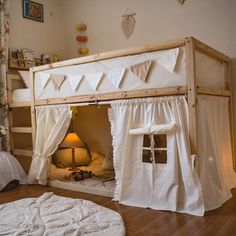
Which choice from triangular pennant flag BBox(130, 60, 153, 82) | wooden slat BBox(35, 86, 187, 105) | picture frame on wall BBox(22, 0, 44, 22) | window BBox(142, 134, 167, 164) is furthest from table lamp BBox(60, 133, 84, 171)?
picture frame on wall BBox(22, 0, 44, 22)

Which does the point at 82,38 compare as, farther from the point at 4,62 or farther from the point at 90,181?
the point at 90,181

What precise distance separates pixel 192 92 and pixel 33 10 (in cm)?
330

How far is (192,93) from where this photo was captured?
8.11 ft

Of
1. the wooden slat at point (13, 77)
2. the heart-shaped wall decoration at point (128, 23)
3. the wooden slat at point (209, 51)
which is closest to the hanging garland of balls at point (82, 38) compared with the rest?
the heart-shaped wall decoration at point (128, 23)

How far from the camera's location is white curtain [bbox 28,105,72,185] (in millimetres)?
3500

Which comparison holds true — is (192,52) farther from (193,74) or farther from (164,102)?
(164,102)

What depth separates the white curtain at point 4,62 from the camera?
401 cm

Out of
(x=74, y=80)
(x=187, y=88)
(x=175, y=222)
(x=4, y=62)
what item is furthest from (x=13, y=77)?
(x=175, y=222)

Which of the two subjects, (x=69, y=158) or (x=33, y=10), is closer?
(x=69, y=158)

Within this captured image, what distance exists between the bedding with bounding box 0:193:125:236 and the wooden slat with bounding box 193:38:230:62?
1668mm

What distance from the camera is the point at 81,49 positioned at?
4.73 meters

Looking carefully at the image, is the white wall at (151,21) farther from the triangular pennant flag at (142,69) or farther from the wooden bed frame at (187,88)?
the triangular pennant flag at (142,69)

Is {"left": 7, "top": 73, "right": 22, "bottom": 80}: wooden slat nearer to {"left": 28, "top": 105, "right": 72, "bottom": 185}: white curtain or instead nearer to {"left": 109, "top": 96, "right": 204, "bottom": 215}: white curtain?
{"left": 28, "top": 105, "right": 72, "bottom": 185}: white curtain

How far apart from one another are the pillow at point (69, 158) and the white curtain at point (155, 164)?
146 centimetres
